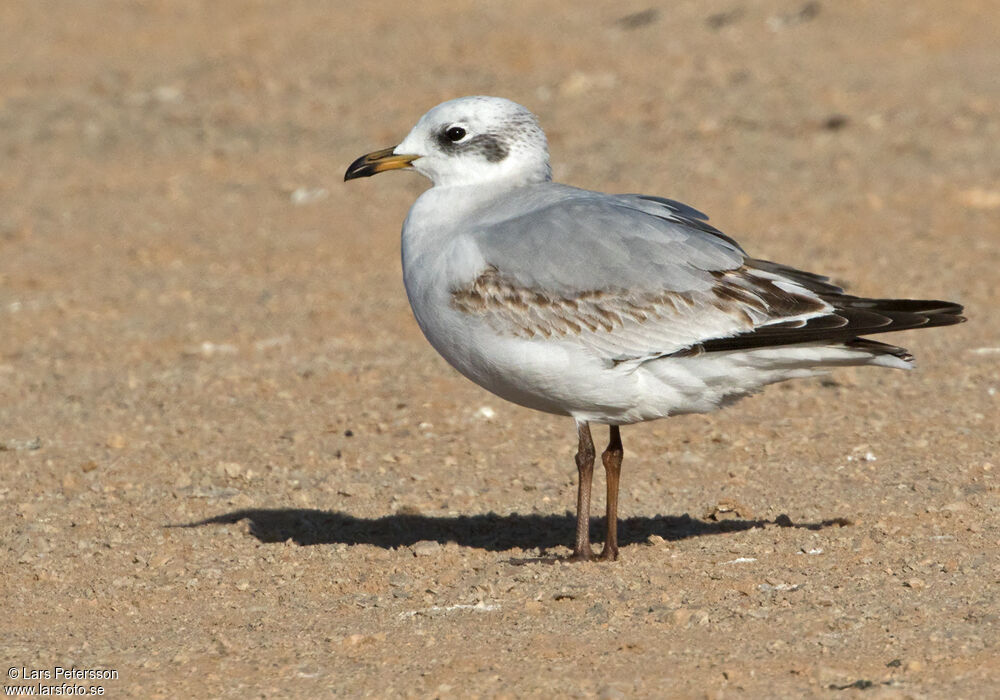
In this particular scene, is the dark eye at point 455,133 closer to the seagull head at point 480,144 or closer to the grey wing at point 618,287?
the seagull head at point 480,144

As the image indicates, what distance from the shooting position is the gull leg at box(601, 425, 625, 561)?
621 centimetres

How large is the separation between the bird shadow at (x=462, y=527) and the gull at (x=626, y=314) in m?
0.67

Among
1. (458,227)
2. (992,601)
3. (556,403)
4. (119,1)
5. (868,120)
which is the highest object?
(119,1)

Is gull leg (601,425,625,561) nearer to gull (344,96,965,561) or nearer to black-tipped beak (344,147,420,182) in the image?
gull (344,96,965,561)

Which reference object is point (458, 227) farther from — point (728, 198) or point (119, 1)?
point (119, 1)

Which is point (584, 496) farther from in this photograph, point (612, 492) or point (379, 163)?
point (379, 163)

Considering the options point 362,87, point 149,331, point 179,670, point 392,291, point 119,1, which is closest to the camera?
point 179,670

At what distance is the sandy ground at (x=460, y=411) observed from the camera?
5.31 meters

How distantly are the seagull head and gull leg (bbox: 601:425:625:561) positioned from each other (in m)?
1.23

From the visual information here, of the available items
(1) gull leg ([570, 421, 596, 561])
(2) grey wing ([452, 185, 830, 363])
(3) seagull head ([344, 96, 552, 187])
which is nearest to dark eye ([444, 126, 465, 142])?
(3) seagull head ([344, 96, 552, 187])

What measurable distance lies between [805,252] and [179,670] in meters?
7.95

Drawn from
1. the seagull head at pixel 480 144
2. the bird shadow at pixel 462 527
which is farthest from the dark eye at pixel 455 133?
the bird shadow at pixel 462 527

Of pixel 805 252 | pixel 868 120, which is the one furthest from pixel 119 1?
pixel 805 252

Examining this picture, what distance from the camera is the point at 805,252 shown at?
12016 millimetres
